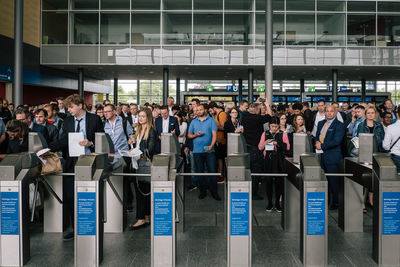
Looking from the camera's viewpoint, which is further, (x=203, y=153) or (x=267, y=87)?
(x=267, y=87)

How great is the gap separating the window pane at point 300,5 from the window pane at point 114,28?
961cm

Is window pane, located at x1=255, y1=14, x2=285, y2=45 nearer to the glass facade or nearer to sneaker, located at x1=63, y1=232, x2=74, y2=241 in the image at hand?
the glass facade

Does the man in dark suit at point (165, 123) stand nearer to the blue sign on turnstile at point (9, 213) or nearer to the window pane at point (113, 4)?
the blue sign on turnstile at point (9, 213)

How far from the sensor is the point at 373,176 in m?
4.19

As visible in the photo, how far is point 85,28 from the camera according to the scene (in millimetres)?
21797

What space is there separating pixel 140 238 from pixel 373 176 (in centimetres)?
307

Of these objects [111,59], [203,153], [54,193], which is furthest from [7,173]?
[111,59]

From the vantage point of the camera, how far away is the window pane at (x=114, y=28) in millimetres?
21516

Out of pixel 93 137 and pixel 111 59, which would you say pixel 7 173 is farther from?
pixel 111 59

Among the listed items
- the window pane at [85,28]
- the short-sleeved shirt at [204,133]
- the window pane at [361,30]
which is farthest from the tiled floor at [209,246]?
the window pane at [361,30]

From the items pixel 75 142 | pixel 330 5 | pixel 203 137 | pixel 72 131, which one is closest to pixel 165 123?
pixel 203 137

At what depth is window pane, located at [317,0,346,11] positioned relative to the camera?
2189 centimetres

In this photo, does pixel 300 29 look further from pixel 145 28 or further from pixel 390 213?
pixel 390 213

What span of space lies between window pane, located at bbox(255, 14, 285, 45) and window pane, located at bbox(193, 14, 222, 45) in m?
2.20
